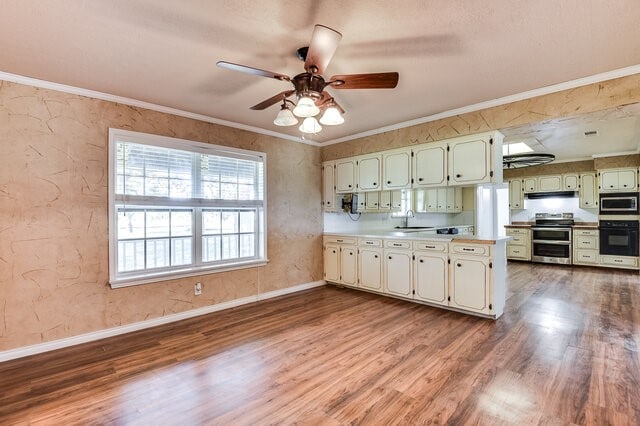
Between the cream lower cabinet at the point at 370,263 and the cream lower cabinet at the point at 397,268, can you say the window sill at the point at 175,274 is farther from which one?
the cream lower cabinet at the point at 397,268

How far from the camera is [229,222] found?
13.7 feet

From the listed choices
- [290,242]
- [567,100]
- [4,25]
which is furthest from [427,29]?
[290,242]

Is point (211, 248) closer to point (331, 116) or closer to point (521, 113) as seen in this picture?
point (331, 116)

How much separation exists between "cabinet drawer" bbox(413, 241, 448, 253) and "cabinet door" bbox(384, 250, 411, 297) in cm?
17

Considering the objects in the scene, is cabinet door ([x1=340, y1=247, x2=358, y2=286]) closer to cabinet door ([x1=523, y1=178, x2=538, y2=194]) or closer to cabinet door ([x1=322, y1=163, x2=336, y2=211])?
cabinet door ([x1=322, y1=163, x2=336, y2=211])

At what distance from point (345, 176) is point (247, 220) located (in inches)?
68.2

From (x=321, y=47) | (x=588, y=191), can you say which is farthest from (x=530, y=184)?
(x=321, y=47)

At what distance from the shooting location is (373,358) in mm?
2641

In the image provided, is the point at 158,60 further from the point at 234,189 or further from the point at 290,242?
the point at 290,242

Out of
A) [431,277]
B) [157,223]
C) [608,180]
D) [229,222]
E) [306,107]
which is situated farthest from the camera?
[608,180]

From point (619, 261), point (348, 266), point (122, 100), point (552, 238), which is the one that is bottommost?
point (619, 261)

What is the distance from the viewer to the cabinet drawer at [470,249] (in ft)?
11.5

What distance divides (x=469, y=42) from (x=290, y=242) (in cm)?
344

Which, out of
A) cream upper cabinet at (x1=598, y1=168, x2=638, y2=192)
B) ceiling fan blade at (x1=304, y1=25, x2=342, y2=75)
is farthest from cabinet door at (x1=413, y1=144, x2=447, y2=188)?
cream upper cabinet at (x1=598, y1=168, x2=638, y2=192)
